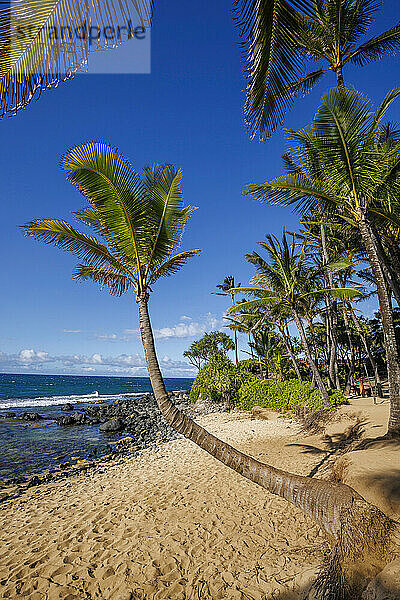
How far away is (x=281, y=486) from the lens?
4.50 meters

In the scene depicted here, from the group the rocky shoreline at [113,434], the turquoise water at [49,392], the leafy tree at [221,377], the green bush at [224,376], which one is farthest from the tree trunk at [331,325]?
the turquoise water at [49,392]

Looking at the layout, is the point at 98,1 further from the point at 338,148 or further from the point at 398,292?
the point at 398,292

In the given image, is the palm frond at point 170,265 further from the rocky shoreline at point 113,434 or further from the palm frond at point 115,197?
the rocky shoreline at point 113,434

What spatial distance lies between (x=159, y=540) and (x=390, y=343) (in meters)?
6.65

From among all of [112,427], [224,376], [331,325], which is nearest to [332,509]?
[331,325]

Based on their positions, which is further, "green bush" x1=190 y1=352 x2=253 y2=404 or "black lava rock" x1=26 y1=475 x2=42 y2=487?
"green bush" x1=190 y1=352 x2=253 y2=404

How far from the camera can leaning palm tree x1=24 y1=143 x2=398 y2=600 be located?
3.78 m

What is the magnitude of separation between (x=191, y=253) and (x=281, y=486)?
4550 mm

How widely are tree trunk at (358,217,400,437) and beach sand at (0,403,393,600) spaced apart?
8.26 feet

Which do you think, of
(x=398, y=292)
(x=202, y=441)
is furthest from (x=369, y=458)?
(x=398, y=292)

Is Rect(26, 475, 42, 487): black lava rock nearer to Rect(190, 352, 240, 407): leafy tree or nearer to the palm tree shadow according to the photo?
the palm tree shadow

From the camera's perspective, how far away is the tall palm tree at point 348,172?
6.77 m

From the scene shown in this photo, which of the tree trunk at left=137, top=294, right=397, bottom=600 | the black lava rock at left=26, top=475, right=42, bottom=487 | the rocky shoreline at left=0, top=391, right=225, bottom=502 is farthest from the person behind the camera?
the rocky shoreline at left=0, top=391, right=225, bottom=502

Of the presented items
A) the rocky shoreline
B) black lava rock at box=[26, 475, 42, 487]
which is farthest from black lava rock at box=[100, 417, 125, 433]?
black lava rock at box=[26, 475, 42, 487]
